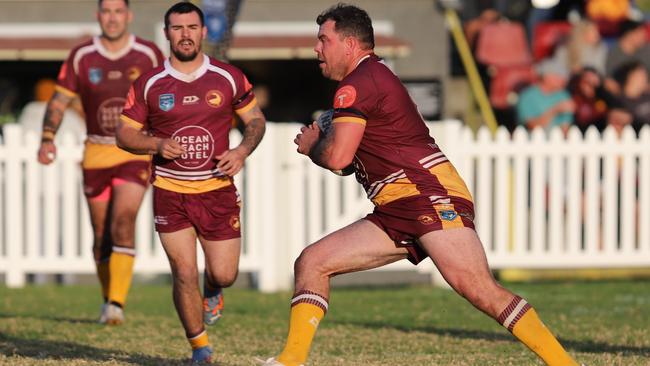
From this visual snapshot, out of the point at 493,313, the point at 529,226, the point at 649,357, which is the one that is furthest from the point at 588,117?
the point at 493,313

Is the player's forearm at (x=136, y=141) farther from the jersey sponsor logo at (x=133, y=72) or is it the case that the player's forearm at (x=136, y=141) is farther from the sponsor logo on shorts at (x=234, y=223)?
the jersey sponsor logo at (x=133, y=72)

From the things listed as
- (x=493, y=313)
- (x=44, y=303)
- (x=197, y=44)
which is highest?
(x=197, y=44)

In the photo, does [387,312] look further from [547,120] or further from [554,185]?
[547,120]

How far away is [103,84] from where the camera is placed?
35.4 ft

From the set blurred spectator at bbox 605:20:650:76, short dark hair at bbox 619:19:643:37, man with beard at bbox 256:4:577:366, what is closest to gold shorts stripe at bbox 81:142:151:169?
man with beard at bbox 256:4:577:366

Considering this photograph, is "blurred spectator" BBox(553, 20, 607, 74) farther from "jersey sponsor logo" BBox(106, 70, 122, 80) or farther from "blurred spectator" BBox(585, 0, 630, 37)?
"jersey sponsor logo" BBox(106, 70, 122, 80)

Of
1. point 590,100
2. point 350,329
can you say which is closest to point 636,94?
point 590,100

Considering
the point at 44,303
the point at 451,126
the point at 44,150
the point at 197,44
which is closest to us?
the point at 197,44

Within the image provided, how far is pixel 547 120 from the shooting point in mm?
16938

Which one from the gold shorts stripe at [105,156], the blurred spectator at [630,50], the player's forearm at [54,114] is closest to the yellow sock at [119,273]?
the gold shorts stripe at [105,156]

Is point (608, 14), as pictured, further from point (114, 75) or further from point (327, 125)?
point (327, 125)

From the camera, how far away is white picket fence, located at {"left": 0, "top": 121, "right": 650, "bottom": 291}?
47.2 feet

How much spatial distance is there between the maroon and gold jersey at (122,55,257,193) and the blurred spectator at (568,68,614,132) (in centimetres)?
873

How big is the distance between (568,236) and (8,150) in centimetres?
Answer: 571
